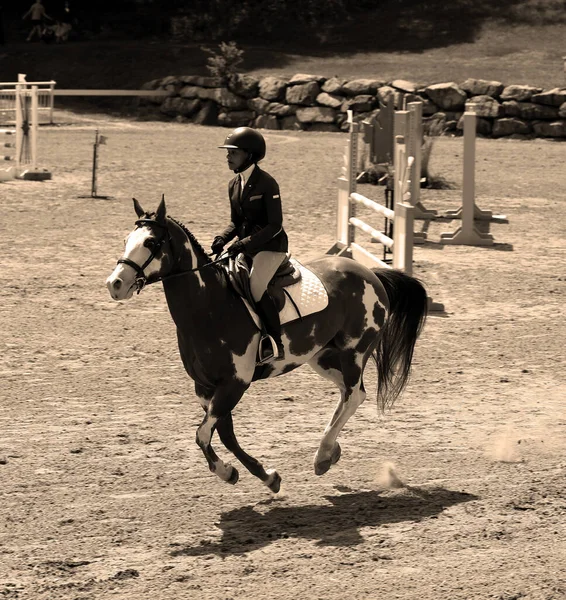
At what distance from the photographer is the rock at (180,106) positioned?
31188mm

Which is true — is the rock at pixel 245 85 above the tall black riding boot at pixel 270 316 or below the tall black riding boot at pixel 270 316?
above

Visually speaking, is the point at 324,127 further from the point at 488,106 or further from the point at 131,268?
the point at 131,268

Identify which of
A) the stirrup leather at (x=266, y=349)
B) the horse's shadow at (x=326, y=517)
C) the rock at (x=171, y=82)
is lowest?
the horse's shadow at (x=326, y=517)

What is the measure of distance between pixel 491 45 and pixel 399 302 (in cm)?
2619

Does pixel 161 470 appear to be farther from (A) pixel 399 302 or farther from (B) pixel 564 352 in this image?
(B) pixel 564 352

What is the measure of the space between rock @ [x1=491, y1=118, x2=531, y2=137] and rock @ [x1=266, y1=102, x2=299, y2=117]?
5.20 metres

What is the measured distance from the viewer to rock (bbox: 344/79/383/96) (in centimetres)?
2900

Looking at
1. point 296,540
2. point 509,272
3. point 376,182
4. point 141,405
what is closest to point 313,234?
point 509,272

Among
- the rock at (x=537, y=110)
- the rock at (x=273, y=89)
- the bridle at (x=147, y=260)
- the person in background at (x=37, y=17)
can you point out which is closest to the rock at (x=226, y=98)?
the rock at (x=273, y=89)

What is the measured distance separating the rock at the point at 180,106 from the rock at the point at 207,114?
21cm

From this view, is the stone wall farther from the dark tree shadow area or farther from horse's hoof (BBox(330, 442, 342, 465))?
horse's hoof (BBox(330, 442, 342, 465))

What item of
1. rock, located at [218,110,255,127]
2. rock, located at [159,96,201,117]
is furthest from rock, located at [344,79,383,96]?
rock, located at [159,96,201,117]

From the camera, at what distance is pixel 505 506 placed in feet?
20.7

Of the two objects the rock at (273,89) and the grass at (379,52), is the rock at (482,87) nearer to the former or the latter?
the grass at (379,52)
